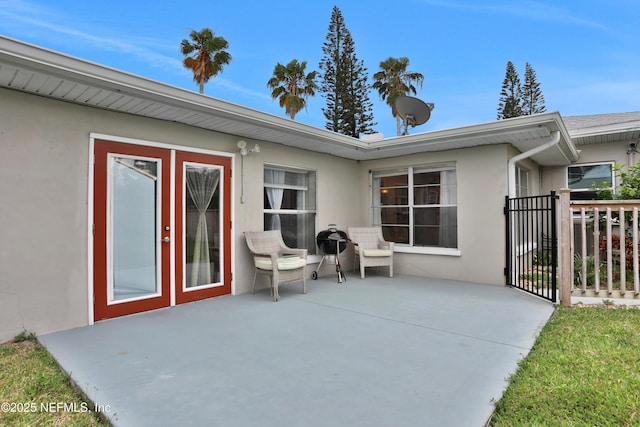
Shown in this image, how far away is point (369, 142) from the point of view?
6895 mm

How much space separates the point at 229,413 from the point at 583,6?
13.0m

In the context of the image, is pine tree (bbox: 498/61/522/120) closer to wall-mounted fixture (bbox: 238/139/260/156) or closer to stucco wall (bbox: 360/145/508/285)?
stucco wall (bbox: 360/145/508/285)

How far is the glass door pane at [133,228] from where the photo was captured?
4297 mm

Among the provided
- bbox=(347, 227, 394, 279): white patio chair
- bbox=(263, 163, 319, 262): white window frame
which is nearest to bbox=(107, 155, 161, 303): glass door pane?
bbox=(263, 163, 319, 262): white window frame

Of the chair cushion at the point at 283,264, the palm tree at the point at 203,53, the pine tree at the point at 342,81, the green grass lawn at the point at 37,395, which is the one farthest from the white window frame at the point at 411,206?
the pine tree at the point at 342,81

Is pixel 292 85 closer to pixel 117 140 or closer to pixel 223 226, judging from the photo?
pixel 223 226

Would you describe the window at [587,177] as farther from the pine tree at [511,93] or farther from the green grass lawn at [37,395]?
the pine tree at [511,93]

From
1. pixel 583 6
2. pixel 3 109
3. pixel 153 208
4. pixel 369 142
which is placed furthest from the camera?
pixel 583 6

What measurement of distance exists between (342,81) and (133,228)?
1528 cm

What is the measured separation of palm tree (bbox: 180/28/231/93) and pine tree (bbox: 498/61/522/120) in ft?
46.3

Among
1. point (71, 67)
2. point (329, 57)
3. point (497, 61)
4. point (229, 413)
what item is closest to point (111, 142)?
point (71, 67)

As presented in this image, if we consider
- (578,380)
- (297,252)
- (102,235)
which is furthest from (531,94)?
(102,235)

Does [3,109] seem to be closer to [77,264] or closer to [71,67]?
[71,67]

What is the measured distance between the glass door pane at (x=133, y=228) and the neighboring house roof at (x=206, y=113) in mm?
719
